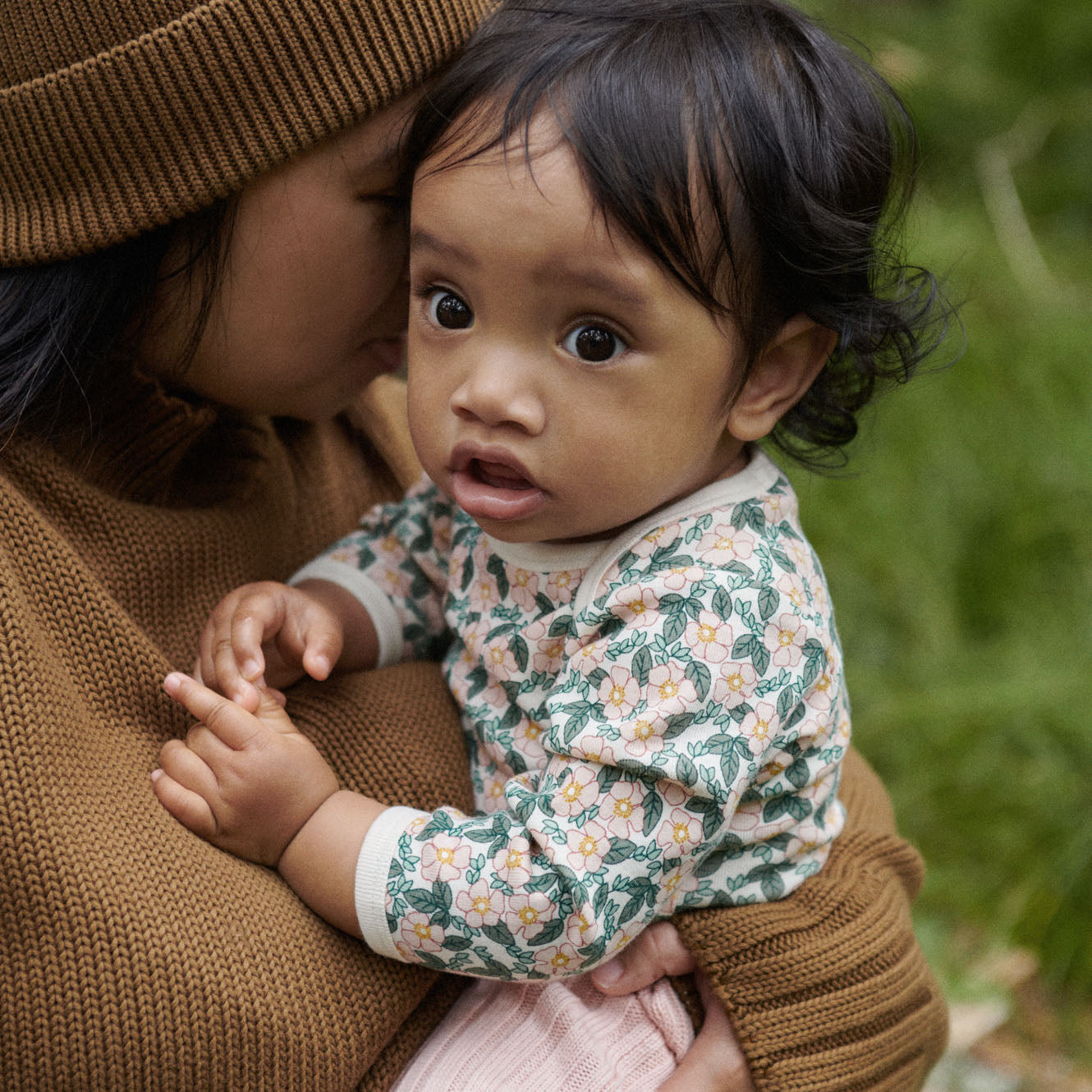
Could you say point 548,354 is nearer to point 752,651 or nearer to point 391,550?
point 752,651

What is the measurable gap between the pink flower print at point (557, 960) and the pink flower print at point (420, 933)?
86 millimetres

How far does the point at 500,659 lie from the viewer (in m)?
1.28

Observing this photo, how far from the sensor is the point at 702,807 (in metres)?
1.11

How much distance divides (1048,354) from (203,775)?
102 inches

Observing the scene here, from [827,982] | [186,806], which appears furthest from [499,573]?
[827,982]

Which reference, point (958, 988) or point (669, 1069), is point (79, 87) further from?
point (958, 988)

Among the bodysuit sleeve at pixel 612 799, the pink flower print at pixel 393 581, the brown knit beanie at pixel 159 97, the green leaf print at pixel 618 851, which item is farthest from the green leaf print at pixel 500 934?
the brown knit beanie at pixel 159 97

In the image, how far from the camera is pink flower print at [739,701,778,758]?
1119 millimetres

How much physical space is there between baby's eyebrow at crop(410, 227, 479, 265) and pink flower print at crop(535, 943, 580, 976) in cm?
58

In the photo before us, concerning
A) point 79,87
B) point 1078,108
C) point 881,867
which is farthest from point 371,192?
point 1078,108

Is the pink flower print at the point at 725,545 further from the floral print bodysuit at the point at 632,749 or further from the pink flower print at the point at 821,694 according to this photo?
the pink flower print at the point at 821,694

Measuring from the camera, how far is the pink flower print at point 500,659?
1.27m

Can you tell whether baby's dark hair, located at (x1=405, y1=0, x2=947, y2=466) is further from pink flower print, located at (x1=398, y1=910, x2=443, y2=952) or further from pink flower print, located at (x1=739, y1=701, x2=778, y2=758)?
pink flower print, located at (x1=398, y1=910, x2=443, y2=952)

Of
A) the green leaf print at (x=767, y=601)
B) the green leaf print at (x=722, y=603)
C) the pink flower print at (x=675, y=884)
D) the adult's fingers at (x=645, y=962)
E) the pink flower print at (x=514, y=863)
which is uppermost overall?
the green leaf print at (x=722, y=603)
